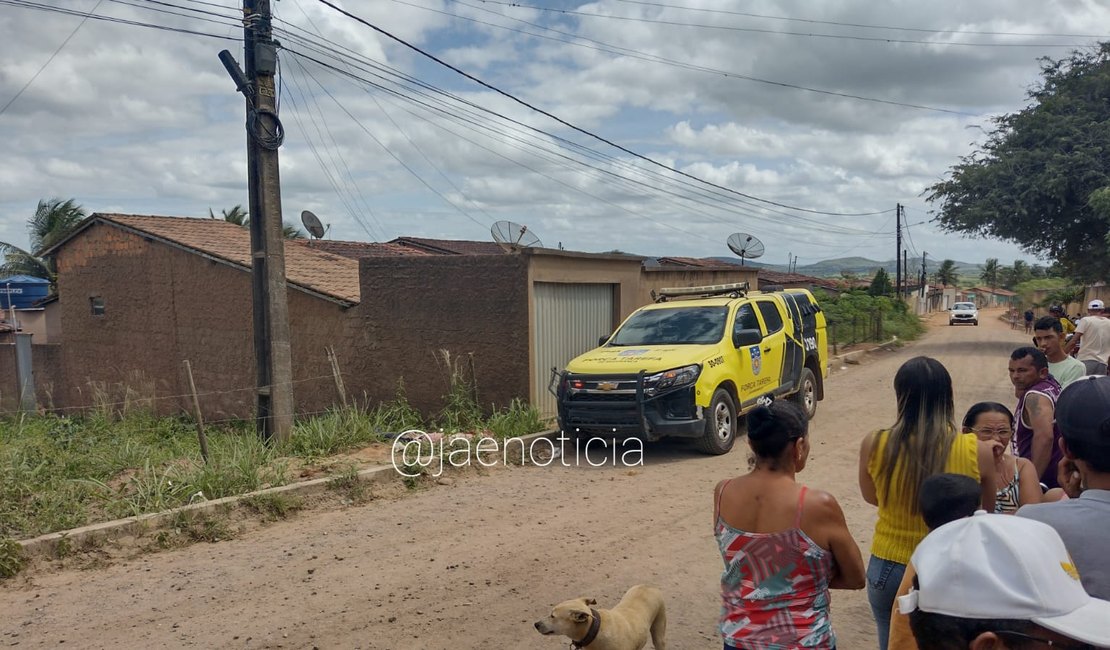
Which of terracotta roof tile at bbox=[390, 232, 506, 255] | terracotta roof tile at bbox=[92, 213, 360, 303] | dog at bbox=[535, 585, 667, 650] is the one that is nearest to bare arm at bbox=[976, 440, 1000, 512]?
dog at bbox=[535, 585, 667, 650]

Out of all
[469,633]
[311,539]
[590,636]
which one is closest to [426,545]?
[311,539]

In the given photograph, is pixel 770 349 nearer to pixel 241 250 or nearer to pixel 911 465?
pixel 911 465

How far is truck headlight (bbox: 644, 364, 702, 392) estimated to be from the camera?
900 cm

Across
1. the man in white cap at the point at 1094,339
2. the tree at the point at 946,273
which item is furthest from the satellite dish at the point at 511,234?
the tree at the point at 946,273

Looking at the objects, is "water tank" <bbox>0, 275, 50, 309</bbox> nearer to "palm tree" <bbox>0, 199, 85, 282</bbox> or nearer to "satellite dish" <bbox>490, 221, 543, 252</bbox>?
"palm tree" <bbox>0, 199, 85, 282</bbox>

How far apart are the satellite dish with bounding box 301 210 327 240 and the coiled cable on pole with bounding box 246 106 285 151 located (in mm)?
10686

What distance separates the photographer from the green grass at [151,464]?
681cm

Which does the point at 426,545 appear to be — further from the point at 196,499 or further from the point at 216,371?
the point at 216,371

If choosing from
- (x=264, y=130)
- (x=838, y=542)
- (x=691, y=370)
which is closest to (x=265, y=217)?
(x=264, y=130)

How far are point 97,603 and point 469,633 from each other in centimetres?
264

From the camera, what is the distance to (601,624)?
12.7 ft

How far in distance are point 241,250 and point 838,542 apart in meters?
14.2

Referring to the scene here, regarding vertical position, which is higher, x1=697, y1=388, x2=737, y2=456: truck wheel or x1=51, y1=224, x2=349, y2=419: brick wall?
x1=51, y1=224, x2=349, y2=419: brick wall

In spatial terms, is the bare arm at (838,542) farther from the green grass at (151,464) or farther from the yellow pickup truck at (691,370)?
the yellow pickup truck at (691,370)
